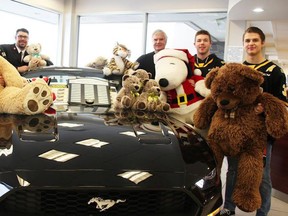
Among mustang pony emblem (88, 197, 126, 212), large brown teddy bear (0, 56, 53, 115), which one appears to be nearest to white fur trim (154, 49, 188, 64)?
large brown teddy bear (0, 56, 53, 115)

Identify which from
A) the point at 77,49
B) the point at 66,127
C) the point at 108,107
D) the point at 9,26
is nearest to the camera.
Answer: the point at 66,127

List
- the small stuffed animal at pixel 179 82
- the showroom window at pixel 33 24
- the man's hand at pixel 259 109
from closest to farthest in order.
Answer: the man's hand at pixel 259 109 → the small stuffed animal at pixel 179 82 → the showroom window at pixel 33 24

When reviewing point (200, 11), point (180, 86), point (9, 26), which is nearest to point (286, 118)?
point (180, 86)

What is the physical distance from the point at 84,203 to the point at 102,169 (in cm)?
15

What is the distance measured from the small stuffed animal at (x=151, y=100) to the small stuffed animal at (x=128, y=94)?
39 millimetres

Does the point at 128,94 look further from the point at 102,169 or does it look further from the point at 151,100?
the point at 102,169

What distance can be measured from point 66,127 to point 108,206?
0.55 meters

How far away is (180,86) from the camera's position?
2.46 metres

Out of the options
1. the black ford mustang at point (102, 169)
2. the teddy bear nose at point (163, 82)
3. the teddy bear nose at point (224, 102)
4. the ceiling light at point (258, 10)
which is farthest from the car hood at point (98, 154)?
the ceiling light at point (258, 10)

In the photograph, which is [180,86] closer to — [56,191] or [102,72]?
[102,72]

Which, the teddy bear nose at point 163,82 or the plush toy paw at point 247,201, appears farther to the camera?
the teddy bear nose at point 163,82

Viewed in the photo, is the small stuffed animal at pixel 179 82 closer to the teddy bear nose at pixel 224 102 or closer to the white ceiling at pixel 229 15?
the teddy bear nose at pixel 224 102

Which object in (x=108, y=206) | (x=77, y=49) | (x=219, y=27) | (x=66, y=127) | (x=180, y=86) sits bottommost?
(x=108, y=206)

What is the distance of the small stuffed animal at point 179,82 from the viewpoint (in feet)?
7.82
